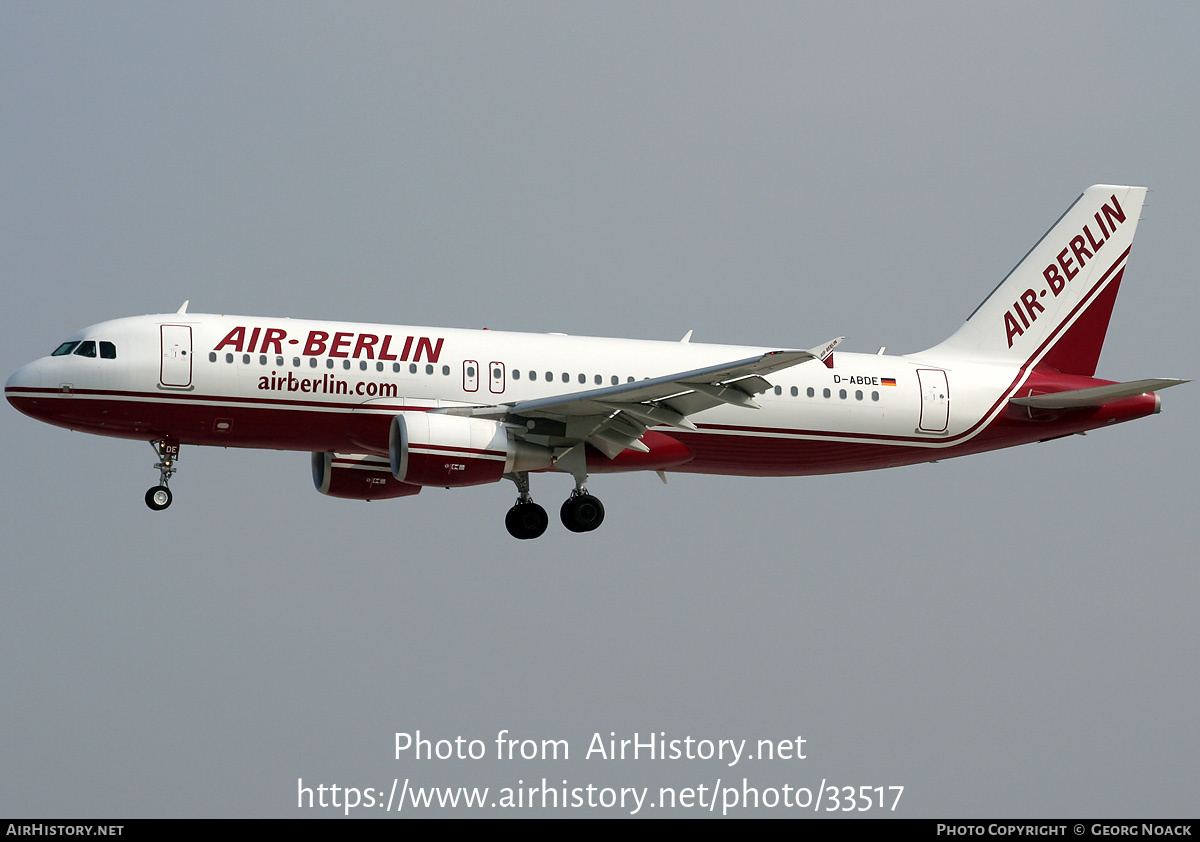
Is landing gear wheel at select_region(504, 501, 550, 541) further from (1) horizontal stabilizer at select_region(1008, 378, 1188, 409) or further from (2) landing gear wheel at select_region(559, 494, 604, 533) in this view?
(1) horizontal stabilizer at select_region(1008, 378, 1188, 409)

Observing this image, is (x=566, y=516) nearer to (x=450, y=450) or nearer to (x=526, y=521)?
(x=526, y=521)

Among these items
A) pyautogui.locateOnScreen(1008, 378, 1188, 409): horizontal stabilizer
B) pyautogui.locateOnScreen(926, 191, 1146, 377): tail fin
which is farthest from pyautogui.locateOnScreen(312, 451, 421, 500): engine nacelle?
pyautogui.locateOnScreen(1008, 378, 1188, 409): horizontal stabilizer

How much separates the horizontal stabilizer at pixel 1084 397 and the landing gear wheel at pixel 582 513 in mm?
11264

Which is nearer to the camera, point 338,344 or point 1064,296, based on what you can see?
point 338,344

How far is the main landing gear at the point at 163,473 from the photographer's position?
38.2 metres

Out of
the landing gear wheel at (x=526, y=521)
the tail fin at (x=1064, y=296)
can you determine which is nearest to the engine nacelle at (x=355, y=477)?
the landing gear wheel at (x=526, y=521)

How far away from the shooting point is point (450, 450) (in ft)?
120

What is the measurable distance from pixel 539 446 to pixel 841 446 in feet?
26.5

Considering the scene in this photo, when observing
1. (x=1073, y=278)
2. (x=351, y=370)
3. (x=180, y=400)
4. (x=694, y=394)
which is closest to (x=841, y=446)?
(x=694, y=394)

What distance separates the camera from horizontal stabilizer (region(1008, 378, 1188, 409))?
4006cm

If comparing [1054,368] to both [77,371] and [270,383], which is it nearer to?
[270,383]

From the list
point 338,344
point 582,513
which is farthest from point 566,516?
point 338,344

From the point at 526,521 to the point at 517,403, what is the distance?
313cm

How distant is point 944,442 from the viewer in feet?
138
